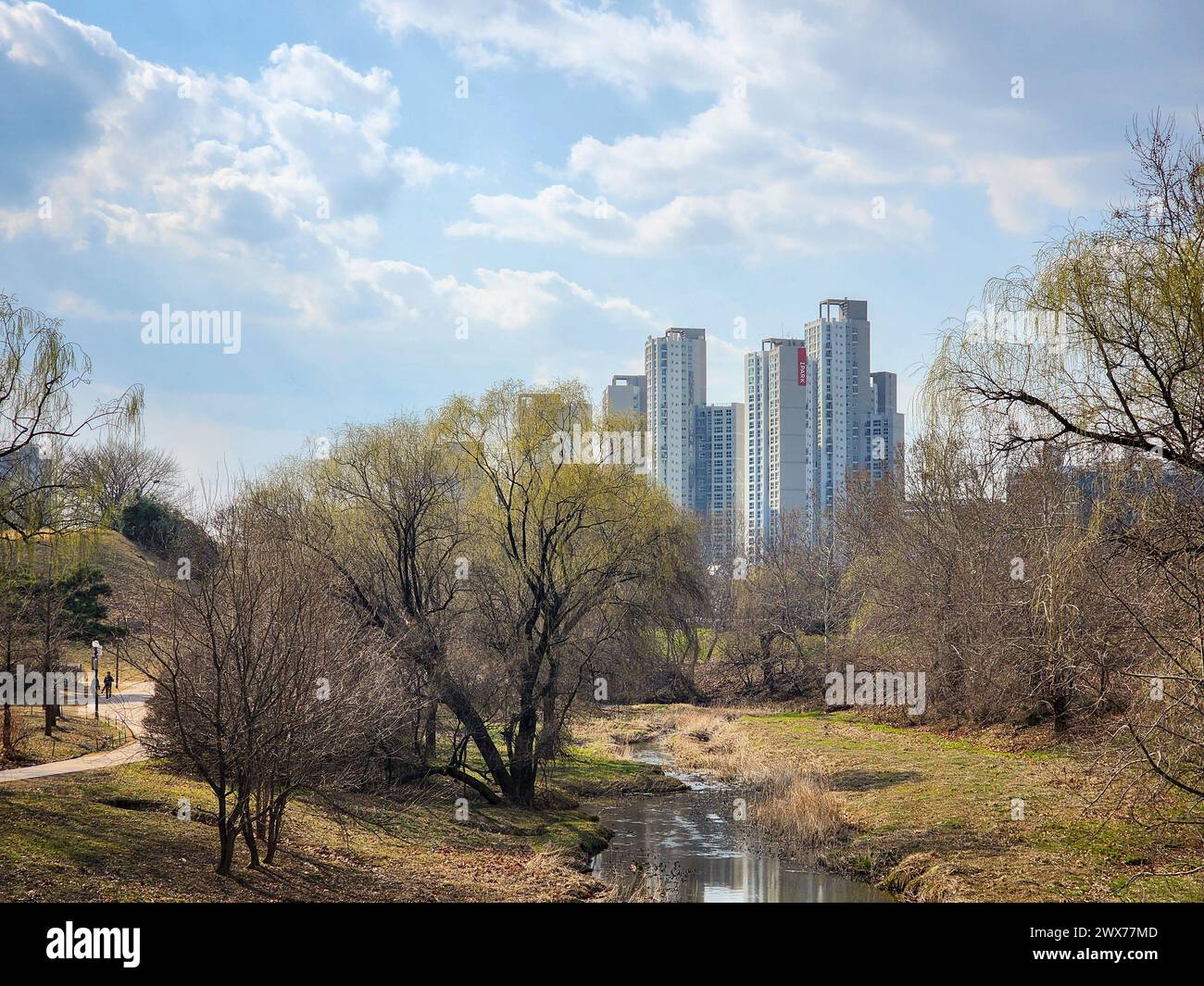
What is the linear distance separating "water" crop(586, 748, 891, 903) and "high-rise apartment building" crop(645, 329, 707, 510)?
Result: 72.1 m

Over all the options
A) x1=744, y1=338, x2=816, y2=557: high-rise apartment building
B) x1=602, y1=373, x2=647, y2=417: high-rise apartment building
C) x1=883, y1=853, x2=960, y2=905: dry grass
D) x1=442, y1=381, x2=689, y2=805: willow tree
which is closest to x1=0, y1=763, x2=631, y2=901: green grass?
x1=442, y1=381, x2=689, y2=805: willow tree

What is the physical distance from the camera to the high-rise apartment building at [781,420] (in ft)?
326

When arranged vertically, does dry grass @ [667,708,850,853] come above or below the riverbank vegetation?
below

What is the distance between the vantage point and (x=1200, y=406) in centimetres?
1171

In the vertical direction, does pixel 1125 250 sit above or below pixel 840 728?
above

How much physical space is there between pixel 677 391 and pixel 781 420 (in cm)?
1063

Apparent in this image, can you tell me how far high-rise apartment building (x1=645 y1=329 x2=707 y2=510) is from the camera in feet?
319

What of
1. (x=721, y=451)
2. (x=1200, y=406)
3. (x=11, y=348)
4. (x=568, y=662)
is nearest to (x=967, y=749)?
(x=568, y=662)

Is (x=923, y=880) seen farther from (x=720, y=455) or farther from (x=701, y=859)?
(x=720, y=455)

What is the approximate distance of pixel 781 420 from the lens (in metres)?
99.8

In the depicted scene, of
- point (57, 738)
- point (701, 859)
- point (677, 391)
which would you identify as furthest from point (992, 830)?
point (677, 391)

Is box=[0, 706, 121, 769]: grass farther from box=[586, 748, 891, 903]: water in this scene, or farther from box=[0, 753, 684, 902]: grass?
box=[586, 748, 891, 903]: water

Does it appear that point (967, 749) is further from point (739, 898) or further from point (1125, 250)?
point (1125, 250)

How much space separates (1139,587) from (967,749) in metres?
15.1
